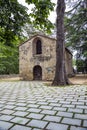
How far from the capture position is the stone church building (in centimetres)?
1662

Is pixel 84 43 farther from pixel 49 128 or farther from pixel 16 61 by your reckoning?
pixel 49 128

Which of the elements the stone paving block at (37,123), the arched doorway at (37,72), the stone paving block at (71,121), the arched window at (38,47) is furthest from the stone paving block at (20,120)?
the arched window at (38,47)

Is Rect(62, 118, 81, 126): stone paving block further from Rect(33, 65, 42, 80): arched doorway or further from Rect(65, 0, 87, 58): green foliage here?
Rect(65, 0, 87, 58): green foliage

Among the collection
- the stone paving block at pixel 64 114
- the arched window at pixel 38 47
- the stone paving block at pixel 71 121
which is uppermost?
the arched window at pixel 38 47

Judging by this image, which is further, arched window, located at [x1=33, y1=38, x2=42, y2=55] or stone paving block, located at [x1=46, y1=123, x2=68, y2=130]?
arched window, located at [x1=33, y1=38, x2=42, y2=55]

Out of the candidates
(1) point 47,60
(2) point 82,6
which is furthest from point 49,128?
(2) point 82,6

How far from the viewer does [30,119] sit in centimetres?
341

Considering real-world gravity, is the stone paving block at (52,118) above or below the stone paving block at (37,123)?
above

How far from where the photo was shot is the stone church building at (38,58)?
16625 mm

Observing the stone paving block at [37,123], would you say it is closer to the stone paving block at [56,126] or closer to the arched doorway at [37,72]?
the stone paving block at [56,126]

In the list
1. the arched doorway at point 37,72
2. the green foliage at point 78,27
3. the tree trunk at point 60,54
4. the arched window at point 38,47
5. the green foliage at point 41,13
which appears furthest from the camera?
the green foliage at point 78,27

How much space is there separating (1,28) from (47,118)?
2.57 meters

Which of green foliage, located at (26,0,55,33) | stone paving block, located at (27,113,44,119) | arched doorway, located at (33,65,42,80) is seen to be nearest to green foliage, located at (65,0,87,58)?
arched doorway, located at (33,65,42,80)

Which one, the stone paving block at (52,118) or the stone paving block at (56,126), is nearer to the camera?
the stone paving block at (56,126)
